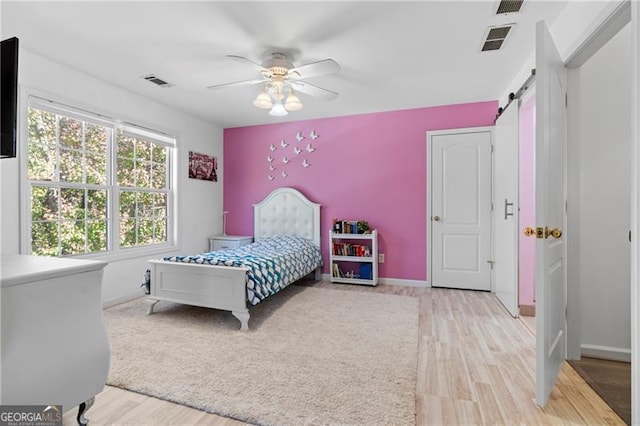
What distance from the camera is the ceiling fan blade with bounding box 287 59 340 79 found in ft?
7.59

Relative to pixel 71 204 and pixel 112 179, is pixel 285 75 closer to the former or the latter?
pixel 112 179

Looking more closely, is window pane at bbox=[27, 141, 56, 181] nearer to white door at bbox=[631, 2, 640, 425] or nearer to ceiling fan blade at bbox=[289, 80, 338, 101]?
ceiling fan blade at bbox=[289, 80, 338, 101]

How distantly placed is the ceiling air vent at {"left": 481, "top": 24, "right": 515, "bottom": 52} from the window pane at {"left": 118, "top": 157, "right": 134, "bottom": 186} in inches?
151

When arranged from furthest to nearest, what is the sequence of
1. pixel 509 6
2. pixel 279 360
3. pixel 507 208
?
pixel 507 208 → pixel 279 360 → pixel 509 6

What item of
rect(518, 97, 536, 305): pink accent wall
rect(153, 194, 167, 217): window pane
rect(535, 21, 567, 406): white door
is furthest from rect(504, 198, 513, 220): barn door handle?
rect(153, 194, 167, 217): window pane

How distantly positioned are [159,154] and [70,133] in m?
1.08

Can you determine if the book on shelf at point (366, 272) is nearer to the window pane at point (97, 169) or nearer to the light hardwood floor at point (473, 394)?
the light hardwood floor at point (473, 394)

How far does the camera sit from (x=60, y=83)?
2.83m

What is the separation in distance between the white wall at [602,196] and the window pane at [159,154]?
430cm

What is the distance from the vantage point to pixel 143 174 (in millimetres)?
3820

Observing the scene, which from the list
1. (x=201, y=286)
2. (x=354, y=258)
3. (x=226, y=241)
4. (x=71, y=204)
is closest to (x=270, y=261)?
(x=201, y=286)

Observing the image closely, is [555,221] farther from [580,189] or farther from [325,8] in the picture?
[325,8]

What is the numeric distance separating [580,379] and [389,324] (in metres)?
1.29

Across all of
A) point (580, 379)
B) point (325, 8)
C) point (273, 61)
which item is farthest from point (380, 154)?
point (580, 379)
